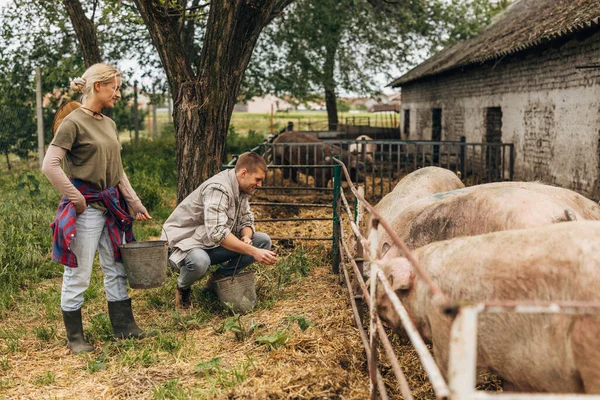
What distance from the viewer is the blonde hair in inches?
169

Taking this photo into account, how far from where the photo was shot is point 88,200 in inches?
172

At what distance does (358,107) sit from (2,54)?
75.5 meters

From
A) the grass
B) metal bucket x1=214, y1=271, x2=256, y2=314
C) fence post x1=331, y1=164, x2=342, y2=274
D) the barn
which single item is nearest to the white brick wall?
the barn

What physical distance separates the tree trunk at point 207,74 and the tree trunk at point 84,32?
4.06 metres

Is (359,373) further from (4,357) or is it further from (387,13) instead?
(387,13)

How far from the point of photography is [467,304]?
68.3 inches

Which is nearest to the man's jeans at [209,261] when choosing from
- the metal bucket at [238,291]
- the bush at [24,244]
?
the metal bucket at [238,291]

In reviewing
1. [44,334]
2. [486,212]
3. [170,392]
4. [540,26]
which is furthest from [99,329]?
[540,26]

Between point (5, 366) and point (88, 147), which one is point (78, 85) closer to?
point (88, 147)

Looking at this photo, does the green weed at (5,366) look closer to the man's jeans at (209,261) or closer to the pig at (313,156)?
the man's jeans at (209,261)

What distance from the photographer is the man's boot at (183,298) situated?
17.4 feet

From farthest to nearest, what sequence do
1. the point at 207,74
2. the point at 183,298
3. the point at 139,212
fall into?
the point at 207,74 → the point at 183,298 → the point at 139,212

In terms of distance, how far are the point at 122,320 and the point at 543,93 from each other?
8.60 meters

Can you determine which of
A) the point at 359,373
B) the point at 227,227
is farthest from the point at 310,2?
the point at 359,373
